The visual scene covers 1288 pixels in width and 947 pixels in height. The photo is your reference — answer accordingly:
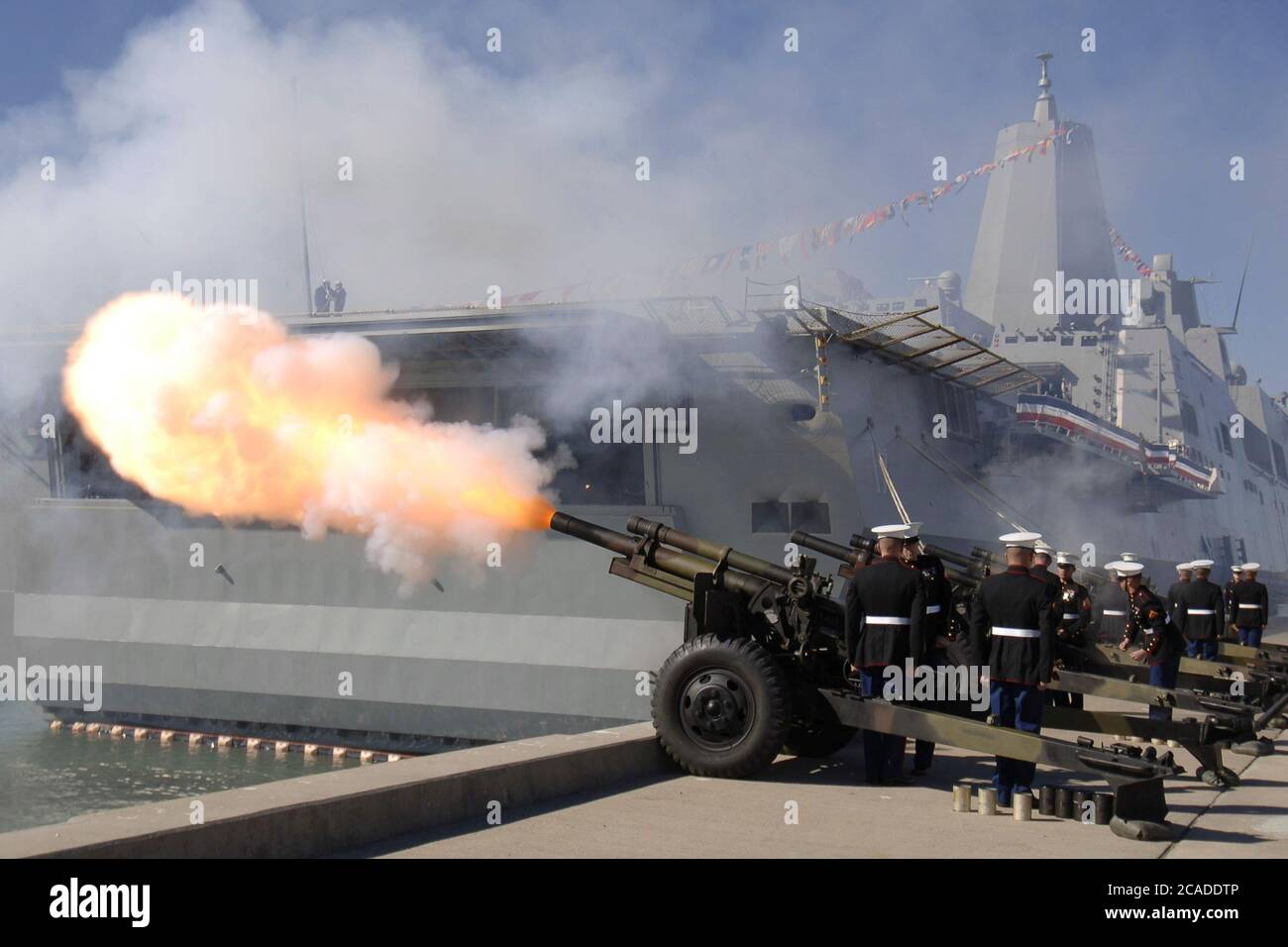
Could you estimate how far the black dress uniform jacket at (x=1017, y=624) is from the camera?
740 centimetres

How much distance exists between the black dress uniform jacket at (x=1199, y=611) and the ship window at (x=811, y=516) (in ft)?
18.4

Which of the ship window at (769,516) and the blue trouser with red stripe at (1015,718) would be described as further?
the ship window at (769,516)

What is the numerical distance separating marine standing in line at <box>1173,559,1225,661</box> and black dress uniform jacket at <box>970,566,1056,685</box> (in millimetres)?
6464

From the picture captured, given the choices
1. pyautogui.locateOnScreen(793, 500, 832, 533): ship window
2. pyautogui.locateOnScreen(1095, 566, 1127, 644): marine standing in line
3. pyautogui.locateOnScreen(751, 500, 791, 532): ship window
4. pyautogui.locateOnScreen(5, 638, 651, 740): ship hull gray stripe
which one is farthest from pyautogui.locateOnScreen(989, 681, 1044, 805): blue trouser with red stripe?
pyautogui.locateOnScreen(751, 500, 791, 532): ship window

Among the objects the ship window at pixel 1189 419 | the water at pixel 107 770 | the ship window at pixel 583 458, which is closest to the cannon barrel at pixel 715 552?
the water at pixel 107 770

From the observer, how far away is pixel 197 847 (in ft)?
16.9

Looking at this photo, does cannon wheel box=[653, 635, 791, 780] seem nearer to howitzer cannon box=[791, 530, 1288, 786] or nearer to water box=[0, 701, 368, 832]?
howitzer cannon box=[791, 530, 1288, 786]

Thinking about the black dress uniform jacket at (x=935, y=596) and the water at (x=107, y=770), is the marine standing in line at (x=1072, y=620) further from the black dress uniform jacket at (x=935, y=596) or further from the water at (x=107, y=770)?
the water at (x=107, y=770)

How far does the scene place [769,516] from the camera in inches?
711

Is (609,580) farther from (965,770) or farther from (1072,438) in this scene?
(1072,438)

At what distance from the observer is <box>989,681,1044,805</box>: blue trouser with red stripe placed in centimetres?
750

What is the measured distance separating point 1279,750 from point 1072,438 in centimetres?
1793
